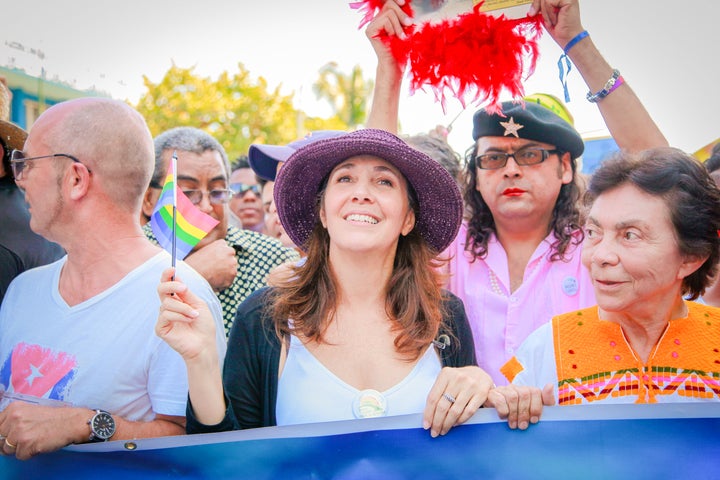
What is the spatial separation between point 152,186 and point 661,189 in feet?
7.70

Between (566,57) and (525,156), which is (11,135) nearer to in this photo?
(525,156)

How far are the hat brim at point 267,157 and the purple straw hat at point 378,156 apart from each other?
0.91m

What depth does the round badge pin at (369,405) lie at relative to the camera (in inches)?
80.7

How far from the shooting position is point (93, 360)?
7.06ft

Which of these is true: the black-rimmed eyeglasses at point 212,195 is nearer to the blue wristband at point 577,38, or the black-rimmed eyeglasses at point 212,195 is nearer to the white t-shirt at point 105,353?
the white t-shirt at point 105,353

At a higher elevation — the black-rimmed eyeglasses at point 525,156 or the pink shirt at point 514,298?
the black-rimmed eyeglasses at point 525,156

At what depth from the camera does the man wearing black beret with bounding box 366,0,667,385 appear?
8.27ft

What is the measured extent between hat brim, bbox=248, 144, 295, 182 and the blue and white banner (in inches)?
→ 70.6

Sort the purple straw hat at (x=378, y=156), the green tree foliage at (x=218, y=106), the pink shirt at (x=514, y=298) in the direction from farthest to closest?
the green tree foliage at (x=218, y=106) < the pink shirt at (x=514, y=298) < the purple straw hat at (x=378, y=156)

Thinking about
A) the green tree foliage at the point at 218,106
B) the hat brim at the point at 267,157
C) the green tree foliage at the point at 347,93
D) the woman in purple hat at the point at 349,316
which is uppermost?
the green tree foliage at the point at 347,93

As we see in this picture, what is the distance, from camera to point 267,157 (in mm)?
3537

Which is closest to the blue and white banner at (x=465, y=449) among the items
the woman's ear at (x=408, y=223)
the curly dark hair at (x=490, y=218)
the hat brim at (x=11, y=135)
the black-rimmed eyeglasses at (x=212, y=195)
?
the woman's ear at (x=408, y=223)

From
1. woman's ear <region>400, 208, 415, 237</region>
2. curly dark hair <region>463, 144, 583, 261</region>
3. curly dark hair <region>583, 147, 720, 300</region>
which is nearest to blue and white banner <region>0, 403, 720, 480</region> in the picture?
curly dark hair <region>583, 147, 720, 300</region>

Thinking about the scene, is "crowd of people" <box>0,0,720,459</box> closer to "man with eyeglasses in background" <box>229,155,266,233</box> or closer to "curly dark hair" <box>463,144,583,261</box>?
"curly dark hair" <box>463,144,583,261</box>
